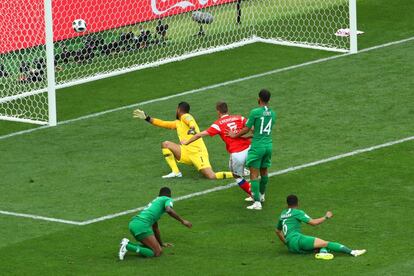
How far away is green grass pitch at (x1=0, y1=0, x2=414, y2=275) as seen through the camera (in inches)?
912

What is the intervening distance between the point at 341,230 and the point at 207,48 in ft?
41.9

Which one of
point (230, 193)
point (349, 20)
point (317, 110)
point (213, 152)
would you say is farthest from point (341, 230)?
point (349, 20)

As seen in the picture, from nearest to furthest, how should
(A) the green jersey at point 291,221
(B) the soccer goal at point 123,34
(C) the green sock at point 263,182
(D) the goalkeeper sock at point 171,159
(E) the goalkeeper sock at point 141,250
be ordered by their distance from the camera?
(A) the green jersey at point 291,221
(E) the goalkeeper sock at point 141,250
(C) the green sock at point 263,182
(D) the goalkeeper sock at point 171,159
(B) the soccer goal at point 123,34

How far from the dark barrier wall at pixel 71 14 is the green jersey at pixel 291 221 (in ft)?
33.5

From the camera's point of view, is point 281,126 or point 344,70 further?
point 344,70

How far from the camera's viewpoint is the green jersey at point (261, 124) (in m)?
25.3

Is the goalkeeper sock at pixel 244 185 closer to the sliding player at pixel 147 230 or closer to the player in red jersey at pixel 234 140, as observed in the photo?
the player in red jersey at pixel 234 140

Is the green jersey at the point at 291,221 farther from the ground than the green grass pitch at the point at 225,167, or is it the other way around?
the green jersey at the point at 291,221

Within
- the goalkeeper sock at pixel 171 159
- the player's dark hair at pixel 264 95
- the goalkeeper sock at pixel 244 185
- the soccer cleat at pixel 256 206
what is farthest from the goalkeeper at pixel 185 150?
the player's dark hair at pixel 264 95

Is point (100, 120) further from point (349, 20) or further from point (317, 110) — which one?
point (349, 20)

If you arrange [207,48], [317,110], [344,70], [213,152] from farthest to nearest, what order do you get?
[207,48] → [344,70] → [317,110] → [213,152]

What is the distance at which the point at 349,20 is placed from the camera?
3594cm

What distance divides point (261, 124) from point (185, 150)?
277cm

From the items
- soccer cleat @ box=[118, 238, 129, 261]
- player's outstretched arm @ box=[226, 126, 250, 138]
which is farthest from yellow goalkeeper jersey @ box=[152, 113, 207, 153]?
soccer cleat @ box=[118, 238, 129, 261]
